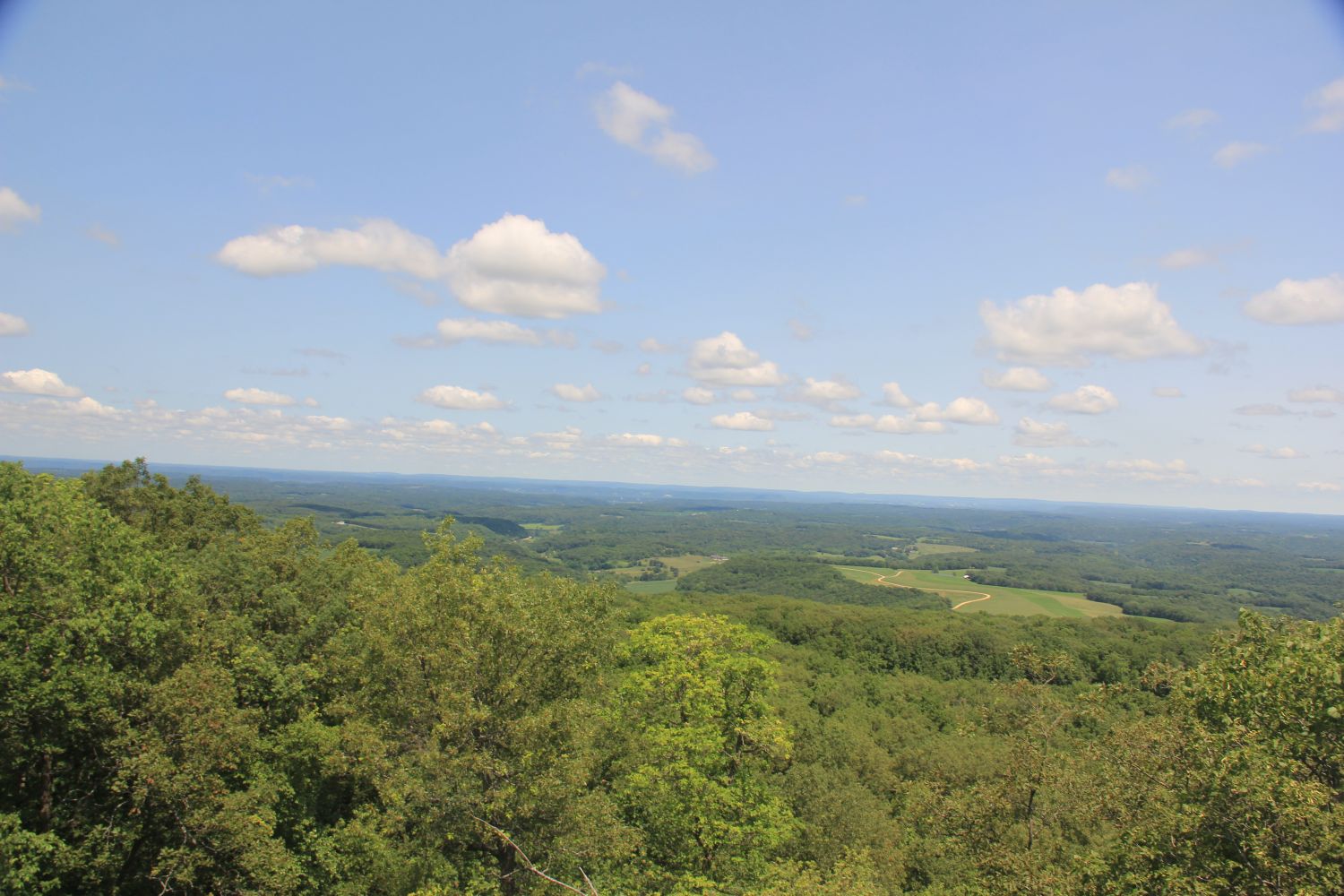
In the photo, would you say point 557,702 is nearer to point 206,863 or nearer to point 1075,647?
point 206,863

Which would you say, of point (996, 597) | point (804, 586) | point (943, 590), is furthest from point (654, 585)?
point (996, 597)

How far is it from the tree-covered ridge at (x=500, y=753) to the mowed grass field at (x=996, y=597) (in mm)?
118616

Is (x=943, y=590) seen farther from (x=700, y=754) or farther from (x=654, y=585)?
(x=700, y=754)

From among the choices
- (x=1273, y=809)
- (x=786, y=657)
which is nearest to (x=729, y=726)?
(x=1273, y=809)

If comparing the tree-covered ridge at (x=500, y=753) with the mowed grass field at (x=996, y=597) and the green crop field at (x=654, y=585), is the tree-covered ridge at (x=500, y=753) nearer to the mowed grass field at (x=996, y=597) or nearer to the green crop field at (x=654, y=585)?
the mowed grass field at (x=996, y=597)

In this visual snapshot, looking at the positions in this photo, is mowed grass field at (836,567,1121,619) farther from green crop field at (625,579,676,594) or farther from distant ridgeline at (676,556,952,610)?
green crop field at (625,579,676,594)

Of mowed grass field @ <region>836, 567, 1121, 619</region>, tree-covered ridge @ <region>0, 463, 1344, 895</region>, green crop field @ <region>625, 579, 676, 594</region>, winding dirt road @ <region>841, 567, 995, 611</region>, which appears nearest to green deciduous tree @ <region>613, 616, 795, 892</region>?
tree-covered ridge @ <region>0, 463, 1344, 895</region>

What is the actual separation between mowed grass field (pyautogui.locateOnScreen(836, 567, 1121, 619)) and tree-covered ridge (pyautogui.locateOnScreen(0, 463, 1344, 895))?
118616 mm

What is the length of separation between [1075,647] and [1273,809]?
89702 millimetres

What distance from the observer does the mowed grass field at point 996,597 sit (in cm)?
13400

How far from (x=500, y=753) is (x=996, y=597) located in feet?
539

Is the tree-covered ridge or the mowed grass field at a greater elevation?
the tree-covered ridge

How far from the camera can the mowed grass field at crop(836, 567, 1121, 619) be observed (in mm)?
134000

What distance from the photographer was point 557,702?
58.4 ft
